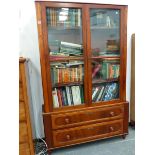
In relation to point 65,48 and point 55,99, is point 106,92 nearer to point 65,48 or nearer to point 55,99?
point 55,99

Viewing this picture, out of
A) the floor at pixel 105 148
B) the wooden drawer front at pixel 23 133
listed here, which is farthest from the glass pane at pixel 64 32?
Answer: the floor at pixel 105 148

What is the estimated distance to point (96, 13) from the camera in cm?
190

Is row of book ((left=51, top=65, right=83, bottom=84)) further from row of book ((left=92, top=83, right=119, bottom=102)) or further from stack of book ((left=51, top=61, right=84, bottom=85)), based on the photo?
row of book ((left=92, top=83, right=119, bottom=102))

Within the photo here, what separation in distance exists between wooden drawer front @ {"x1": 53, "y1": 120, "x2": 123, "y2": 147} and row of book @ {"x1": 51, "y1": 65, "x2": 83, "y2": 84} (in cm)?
58

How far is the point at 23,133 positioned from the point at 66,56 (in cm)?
92

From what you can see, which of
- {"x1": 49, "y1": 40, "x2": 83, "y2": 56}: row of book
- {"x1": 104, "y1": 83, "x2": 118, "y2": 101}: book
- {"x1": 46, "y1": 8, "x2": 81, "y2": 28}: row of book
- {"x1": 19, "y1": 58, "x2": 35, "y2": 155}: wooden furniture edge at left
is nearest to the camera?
{"x1": 19, "y1": 58, "x2": 35, "y2": 155}: wooden furniture edge at left

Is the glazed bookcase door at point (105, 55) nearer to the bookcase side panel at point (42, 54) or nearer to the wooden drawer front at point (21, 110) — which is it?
the bookcase side panel at point (42, 54)

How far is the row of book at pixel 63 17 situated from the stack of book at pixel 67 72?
438mm

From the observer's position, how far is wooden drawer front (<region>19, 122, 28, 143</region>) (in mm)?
1630

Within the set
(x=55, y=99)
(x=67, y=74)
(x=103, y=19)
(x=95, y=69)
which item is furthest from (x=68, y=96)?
(x=103, y=19)

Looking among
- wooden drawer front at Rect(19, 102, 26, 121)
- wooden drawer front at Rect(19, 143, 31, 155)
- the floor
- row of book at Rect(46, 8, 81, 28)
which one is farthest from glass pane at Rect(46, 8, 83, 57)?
the floor

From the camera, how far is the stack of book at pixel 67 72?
6.25 ft
